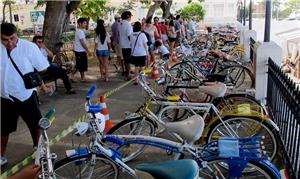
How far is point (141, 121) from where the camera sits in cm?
410

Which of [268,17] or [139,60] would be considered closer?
[268,17]

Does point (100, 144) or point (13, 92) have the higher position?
point (13, 92)

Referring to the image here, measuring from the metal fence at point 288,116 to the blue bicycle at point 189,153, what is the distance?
1.89 ft

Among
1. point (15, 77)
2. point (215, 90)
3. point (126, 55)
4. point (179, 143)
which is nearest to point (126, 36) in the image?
point (126, 55)

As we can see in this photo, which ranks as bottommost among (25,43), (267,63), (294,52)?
(294,52)

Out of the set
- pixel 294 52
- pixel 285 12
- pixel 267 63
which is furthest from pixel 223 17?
pixel 267 63

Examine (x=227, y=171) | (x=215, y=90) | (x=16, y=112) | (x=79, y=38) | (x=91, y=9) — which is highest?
(x=91, y=9)

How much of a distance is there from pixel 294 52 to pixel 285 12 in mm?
16378

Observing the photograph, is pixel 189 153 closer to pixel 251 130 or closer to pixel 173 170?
pixel 173 170

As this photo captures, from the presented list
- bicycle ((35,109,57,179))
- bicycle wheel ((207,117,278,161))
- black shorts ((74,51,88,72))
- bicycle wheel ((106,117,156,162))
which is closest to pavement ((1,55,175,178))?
bicycle wheel ((106,117,156,162))

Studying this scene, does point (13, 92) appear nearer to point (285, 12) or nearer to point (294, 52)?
point (294, 52)

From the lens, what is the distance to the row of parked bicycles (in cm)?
235

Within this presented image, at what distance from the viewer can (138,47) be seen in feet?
27.6

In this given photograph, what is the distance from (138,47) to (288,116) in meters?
5.01
